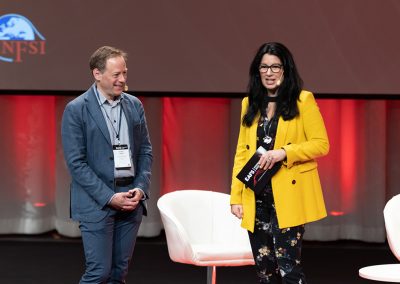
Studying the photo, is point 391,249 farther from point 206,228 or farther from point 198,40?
point 198,40

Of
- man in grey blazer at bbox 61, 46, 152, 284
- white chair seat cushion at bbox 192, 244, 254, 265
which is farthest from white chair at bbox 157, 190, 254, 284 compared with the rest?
man in grey blazer at bbox 61, 46, 152, 284

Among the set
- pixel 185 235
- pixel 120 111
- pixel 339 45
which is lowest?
pixel 185 235

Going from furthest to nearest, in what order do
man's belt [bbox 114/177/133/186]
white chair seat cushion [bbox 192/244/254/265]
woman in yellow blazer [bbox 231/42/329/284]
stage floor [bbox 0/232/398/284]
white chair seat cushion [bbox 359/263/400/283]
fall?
stage floor [bbox 0/232/398/284] → white chair seat cushion [bbox 192/244/254/265] → man's belt [bbox 114/177/133/186] → white chair seat cushion [bbox 359/263/400/283] → woman in yellow blazer [bbox 231/42/329/284]

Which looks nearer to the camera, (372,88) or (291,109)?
(291,109)

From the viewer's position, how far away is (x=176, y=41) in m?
6.60

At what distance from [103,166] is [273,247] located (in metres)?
0.88

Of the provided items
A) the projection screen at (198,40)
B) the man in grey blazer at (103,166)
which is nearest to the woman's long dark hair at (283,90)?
the man in grey blazer at (103,166)

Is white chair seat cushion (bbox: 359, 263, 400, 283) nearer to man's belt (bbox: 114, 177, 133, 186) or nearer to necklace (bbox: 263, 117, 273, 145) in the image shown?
necklace (bbox: 263, 117, 273, 145)

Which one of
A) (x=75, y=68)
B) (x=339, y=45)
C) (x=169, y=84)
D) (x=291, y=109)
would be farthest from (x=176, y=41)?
(x=291, y=109)

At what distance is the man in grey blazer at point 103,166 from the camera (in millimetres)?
3848

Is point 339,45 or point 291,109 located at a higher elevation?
point 339,45

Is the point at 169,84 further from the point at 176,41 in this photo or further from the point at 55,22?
the point at 55,22

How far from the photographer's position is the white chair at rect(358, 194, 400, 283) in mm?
3827

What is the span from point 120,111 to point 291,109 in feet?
2.76
